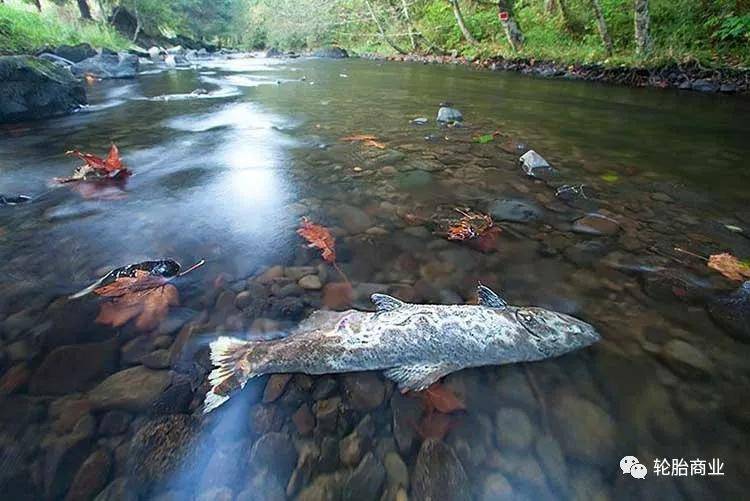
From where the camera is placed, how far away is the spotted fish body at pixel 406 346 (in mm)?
2002

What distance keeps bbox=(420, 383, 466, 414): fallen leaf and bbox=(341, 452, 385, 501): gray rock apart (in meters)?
0.39

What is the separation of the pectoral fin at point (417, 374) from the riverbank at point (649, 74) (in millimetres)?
13557

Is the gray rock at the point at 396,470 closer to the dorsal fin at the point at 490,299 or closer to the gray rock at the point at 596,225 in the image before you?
the dorsal fin at the point at 490,299

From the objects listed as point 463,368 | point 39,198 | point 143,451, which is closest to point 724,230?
point 463,368

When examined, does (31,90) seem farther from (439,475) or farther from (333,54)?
(333,54)

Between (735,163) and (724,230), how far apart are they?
2.76 m

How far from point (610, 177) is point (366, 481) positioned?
4.57 m

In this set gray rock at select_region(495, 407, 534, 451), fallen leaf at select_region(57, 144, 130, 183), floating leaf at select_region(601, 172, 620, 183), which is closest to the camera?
gray rock at select_region(495, 407, 534, 451)

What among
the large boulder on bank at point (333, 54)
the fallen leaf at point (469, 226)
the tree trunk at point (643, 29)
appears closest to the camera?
the fallen leaf at point (469, 226)

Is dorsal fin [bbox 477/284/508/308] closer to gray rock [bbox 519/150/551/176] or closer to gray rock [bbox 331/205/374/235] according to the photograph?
gray rock [bbox 331/205/374/235]

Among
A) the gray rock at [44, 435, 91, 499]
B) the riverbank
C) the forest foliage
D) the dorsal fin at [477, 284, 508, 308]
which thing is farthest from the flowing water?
the forest foliage

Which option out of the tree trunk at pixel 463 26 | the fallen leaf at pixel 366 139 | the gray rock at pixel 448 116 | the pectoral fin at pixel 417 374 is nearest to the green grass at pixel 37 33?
the fallen leaf at pixel 366 139

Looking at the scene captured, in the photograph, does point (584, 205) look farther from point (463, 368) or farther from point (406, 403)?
point (406, 403)

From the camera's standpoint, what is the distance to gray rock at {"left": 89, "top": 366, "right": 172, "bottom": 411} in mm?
1860
